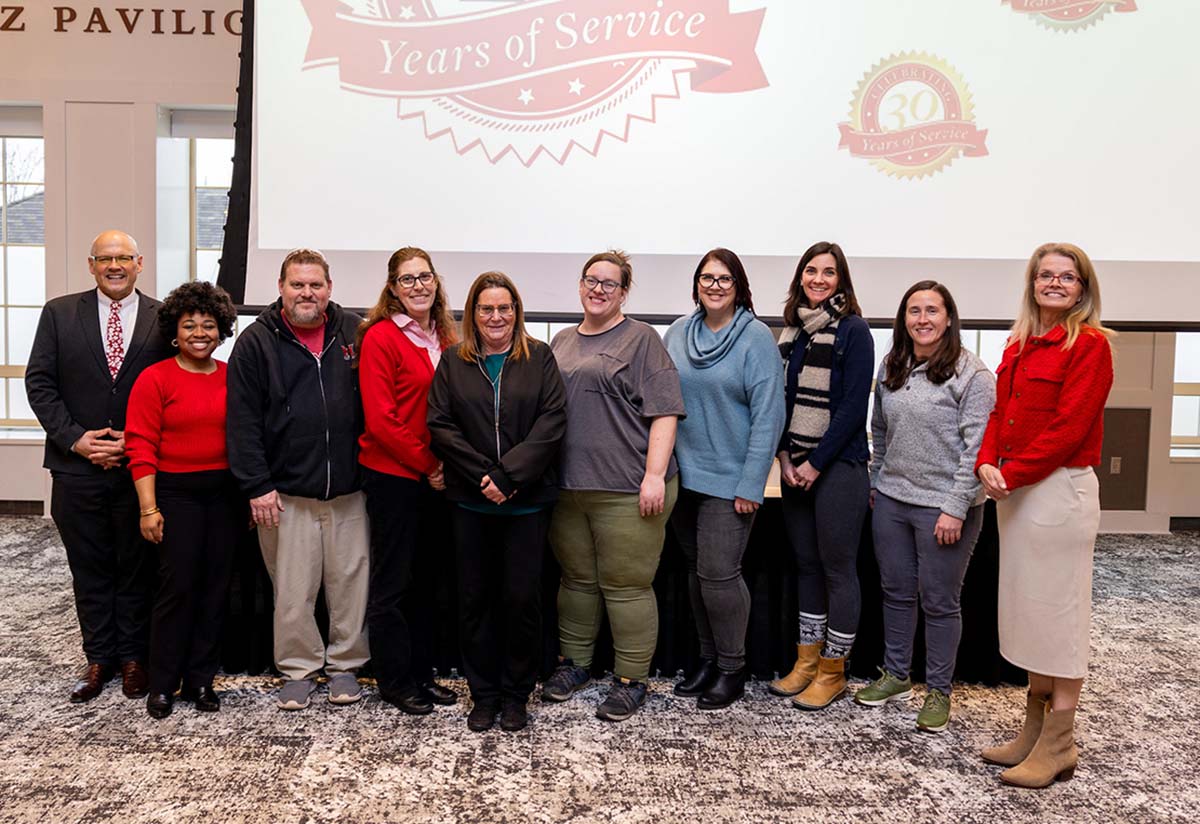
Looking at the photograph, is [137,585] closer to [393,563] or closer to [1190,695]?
[393,563]

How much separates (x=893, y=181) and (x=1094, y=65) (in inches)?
37.3

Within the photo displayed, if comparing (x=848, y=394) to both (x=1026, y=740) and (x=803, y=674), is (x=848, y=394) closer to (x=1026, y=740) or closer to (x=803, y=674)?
(x=803, y=674)

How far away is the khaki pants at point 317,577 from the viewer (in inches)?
106

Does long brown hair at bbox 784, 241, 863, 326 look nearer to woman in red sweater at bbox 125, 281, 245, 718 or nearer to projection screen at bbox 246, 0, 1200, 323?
projection screen at bbox 246, 0, 1200, 323

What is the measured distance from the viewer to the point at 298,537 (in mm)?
2697

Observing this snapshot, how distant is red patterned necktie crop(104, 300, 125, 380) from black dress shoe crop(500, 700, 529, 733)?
166 cm

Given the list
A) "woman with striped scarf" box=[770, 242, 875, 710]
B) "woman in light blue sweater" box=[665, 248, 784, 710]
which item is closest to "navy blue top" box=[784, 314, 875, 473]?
"woman with striped scarf" box=[770, 242, 875, 710]

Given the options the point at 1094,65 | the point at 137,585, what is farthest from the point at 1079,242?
the point at 137,585

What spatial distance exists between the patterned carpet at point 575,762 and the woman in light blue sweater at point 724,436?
338 mm

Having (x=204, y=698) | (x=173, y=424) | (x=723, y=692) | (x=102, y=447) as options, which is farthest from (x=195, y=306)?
(x=723, y=692)

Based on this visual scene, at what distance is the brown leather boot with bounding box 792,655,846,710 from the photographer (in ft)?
9.14

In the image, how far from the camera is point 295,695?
8.98 ft

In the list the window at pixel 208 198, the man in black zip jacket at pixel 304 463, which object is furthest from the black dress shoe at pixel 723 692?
the window at pixel 208 198

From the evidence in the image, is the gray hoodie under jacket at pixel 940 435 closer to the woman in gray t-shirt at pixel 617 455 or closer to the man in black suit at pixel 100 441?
the woman in gray t-shirt at pixel 617 455
